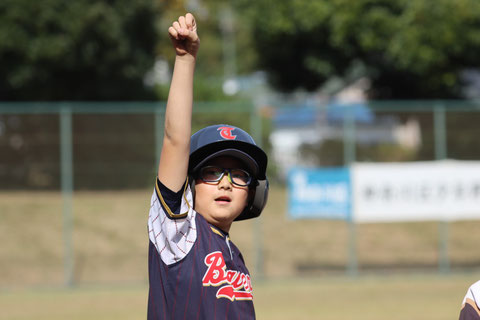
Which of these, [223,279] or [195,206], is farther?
[195,206]

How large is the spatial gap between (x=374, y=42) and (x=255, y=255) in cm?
850

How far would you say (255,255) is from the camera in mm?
11898

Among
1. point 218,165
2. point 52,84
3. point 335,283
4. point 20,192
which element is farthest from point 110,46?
point 218,165

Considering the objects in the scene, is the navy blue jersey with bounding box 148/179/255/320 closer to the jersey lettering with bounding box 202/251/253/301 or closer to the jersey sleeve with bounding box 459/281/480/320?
the jersey lettering with bounding box 202/251/253/301

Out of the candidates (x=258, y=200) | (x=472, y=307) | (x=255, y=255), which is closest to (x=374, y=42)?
(x=255, y=255)

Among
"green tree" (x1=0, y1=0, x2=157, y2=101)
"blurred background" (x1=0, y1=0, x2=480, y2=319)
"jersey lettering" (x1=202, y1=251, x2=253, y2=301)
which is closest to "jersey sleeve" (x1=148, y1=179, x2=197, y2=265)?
"jersey lettering" (x1=202, y1=251, x2=253, y2=301)

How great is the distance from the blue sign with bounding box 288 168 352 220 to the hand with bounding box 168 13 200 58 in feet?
30.6

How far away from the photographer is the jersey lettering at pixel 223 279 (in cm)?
272

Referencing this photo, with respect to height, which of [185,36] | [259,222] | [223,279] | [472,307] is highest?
[259,222]

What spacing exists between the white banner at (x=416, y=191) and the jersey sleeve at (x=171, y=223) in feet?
30.3

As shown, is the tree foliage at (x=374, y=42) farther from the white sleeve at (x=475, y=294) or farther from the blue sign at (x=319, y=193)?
the white sleeve at (x=475, y=294)

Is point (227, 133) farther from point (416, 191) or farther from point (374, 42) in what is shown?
point (374, 42)

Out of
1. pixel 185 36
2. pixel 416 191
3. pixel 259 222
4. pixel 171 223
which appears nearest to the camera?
pixel 185 36

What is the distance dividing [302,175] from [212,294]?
9.27 meters
